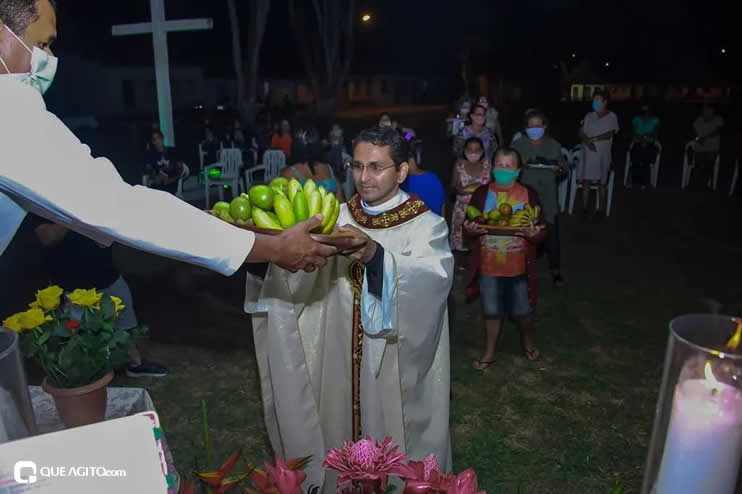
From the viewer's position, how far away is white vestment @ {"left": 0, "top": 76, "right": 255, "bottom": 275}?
1688mm

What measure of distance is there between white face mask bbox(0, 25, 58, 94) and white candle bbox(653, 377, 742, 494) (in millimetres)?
1871

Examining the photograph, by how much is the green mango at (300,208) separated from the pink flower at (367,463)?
1.46 m

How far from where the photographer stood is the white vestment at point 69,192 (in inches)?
66.5

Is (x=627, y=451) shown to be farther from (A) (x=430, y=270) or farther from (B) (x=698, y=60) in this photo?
(B) (x=698, y=60)

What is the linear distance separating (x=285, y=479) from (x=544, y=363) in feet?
15.1

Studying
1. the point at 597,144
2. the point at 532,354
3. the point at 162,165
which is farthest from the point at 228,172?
the point at 532,354

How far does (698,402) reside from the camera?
978 millimetres

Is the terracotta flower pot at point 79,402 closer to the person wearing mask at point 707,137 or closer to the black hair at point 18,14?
the black hair at point 18,14

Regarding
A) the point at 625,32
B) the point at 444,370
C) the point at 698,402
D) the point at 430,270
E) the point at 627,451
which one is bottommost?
the point at 627,451

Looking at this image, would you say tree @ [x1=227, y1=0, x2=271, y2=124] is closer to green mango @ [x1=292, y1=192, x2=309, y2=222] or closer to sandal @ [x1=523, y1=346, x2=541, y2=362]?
sandal @ [x1=523, y1=346, x2=541, y2=362]

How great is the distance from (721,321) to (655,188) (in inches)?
555

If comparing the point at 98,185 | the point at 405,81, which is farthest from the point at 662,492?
the point at 405,81

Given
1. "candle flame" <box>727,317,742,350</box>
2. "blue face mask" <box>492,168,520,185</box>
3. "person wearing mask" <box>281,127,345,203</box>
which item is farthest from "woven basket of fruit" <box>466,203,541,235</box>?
"candle flame" <box>727,317,742,350</box>

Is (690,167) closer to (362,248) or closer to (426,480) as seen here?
(362,248)
